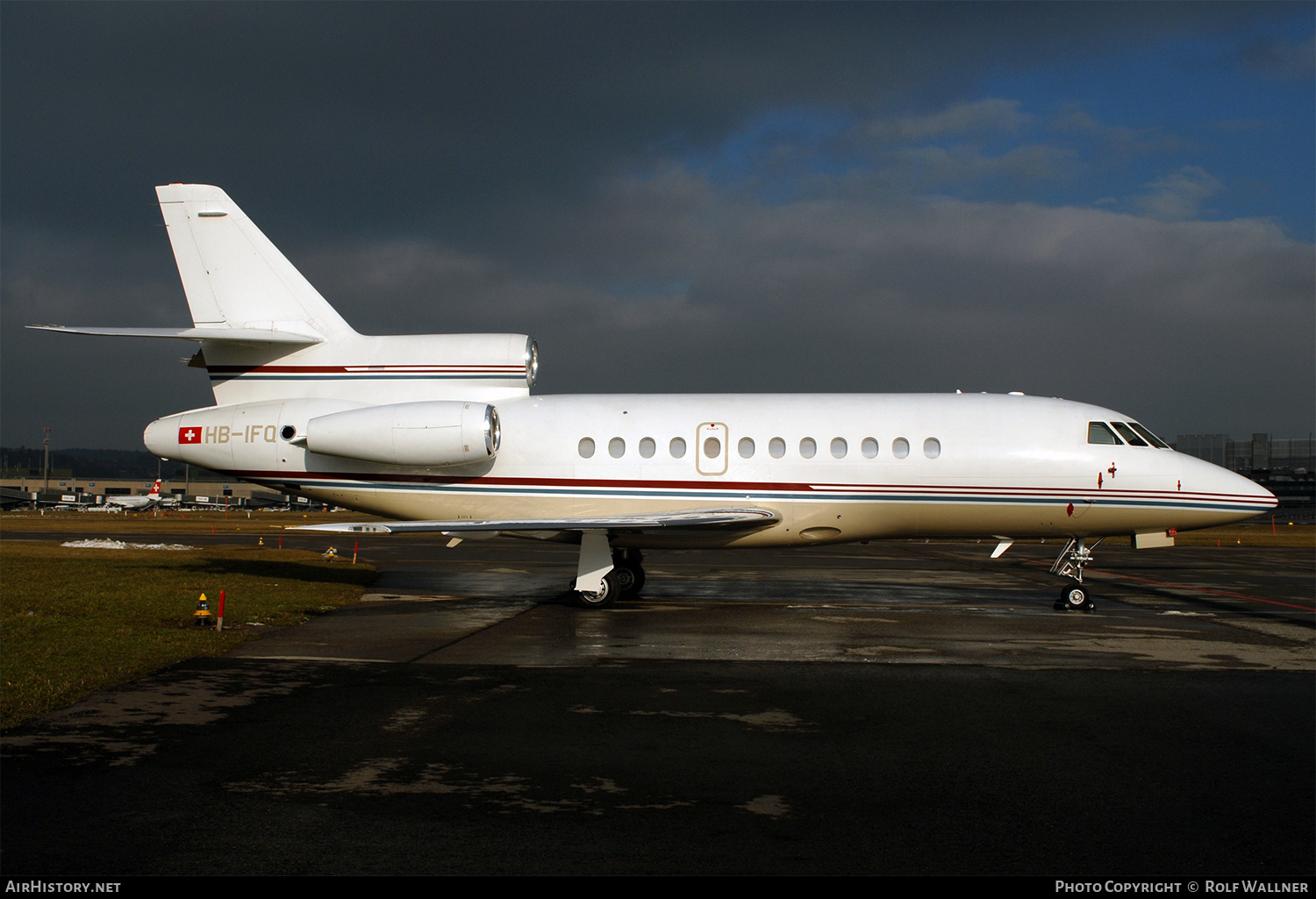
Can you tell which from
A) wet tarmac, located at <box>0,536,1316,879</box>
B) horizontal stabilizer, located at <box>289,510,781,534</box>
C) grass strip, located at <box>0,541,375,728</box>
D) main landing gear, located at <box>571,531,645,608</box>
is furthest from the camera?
main landing gear, located at <box>571,531,645,608</box>

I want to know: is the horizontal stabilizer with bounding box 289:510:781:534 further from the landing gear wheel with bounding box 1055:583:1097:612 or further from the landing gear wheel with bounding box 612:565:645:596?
the landing gear wheel with bounding box 1055:583:1097:612

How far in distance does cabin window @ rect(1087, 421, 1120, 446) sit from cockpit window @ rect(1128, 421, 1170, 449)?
1.65ft

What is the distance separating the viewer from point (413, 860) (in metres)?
4.77

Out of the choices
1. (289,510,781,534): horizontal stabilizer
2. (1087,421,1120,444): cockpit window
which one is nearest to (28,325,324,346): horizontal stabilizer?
(289,510,781,534): horizontal stabilizer

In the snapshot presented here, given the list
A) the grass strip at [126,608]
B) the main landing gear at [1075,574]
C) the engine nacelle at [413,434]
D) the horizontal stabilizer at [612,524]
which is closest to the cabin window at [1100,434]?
the main landing gear at [1075,574]

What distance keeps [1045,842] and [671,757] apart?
8.66 feet

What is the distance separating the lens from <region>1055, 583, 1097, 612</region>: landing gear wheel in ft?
50.4

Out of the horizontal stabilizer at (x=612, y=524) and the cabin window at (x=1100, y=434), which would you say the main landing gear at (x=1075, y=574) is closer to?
the cabin window at (x=1100, y=434)

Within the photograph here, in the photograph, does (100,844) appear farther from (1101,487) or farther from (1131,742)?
(1101,487)

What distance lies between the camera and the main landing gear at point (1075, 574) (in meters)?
15.4

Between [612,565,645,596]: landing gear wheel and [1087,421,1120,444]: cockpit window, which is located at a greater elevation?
[1087,421,1120,444]: cockpit window

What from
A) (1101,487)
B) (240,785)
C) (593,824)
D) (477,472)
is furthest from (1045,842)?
(477,472)

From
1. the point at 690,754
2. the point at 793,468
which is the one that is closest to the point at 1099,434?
the point at 793,468

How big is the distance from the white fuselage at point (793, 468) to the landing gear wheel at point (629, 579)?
0.78 meters
